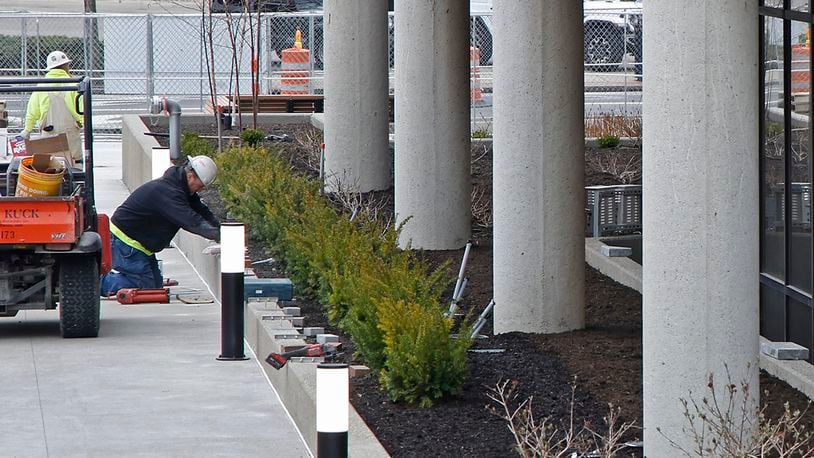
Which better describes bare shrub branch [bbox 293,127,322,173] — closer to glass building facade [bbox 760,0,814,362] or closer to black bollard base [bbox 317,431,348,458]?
glass building facade [bbox 760,0,814,362]

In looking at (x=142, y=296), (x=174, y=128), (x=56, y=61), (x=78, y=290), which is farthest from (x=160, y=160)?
(x=78, y=290)

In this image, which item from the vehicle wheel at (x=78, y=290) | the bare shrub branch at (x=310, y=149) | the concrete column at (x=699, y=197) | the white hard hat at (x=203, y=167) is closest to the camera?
the concrete column at (x=699, y=197)

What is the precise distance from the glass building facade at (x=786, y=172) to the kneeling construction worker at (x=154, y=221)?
4266mm

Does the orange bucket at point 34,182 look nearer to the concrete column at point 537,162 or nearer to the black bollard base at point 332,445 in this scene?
the concrete column at point 537,162

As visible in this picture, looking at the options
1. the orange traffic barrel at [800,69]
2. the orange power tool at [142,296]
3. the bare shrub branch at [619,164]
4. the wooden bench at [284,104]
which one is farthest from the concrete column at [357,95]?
the wooden bench at [284,104]

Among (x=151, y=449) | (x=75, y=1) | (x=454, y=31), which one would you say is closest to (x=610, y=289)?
(x=454, y=31)

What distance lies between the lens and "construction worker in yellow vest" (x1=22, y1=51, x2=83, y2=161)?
16391 millimetres

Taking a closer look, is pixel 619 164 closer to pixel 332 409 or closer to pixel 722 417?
pixel 722 417

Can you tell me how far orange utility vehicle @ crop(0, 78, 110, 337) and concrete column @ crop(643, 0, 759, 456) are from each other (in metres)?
5.31

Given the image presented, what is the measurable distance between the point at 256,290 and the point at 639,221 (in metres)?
4.81

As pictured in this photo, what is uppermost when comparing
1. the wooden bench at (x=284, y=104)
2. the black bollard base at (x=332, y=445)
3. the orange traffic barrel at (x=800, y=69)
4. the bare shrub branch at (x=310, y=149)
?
the wooden bench at (x=284, y=104)

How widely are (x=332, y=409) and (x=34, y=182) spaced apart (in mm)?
5647

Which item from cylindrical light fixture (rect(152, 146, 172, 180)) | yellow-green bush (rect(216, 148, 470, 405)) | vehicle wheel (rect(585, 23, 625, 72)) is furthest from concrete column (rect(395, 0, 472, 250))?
vehicle wheel (rect(585, 23, 625, 72))

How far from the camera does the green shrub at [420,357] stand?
28.0ft
